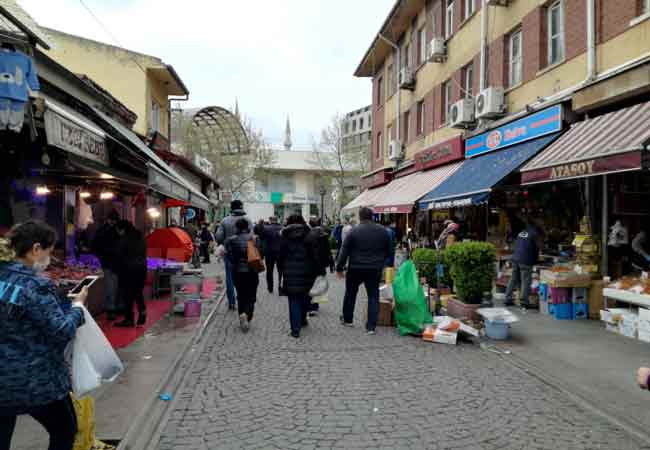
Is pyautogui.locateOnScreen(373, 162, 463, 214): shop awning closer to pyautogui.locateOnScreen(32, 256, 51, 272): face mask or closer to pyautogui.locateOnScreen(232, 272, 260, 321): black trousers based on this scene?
pyautogui.locateOnScreen(232, 272, 260, 321): black trousers

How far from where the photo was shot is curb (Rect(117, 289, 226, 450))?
372cm

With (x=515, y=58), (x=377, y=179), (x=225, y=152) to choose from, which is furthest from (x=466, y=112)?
(x=225, y=152)

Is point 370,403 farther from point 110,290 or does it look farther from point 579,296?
point 579,296

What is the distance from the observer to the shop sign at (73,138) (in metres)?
4.14

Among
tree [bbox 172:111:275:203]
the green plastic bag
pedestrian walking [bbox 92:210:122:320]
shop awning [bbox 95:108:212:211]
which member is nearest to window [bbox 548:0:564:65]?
the green plastic bag

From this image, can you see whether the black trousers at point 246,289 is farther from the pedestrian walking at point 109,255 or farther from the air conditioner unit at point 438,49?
the air conditioner unit at point 438,49

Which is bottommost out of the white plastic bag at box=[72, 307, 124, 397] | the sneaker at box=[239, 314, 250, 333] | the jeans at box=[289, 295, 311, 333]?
the sneaker at box=[239, 314, 250, 333]

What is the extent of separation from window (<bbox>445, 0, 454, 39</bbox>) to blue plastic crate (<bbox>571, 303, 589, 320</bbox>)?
1099cm

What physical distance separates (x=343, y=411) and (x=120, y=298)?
5182mm

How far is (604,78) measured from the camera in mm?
8453

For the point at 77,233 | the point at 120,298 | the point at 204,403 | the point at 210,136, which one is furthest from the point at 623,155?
the point at 210,136

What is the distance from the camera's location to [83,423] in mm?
3096

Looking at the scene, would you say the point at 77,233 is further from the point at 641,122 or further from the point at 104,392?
the point at 641,122

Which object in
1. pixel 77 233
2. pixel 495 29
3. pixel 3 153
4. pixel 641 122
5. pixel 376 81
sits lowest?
pixel 77 233
